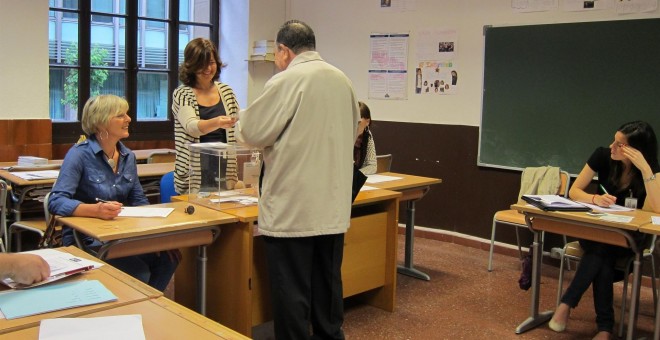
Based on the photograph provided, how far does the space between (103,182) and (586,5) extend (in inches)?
148

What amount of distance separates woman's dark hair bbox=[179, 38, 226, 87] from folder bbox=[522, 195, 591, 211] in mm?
1952

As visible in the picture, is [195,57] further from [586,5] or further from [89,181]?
[586,5]

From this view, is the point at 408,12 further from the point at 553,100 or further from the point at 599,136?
→ the point at 599,136

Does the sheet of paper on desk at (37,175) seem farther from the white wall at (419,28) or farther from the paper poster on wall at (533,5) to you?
the paper poster on wall at (533,5)

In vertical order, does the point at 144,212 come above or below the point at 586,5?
below

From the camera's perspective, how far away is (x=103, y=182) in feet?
9.99

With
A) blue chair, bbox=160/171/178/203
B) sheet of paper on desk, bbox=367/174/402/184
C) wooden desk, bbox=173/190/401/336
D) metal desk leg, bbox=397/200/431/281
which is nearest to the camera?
wooden desk, bbox=173/190/401/336

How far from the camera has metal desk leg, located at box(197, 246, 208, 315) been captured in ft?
10.2

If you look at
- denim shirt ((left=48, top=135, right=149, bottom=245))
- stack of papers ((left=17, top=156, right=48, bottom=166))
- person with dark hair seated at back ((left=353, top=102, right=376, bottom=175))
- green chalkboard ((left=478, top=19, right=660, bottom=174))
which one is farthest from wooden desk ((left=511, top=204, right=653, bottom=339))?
stack of papers ((left=17, top=156, right=48, bottom=166))

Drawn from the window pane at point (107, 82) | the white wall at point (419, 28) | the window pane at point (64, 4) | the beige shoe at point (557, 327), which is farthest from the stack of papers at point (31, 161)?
the beige shoe at point (557, 327)

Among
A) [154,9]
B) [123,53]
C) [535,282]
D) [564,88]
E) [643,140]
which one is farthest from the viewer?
[154,9]

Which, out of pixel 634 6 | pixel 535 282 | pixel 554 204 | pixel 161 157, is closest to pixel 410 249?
pixel 535 282

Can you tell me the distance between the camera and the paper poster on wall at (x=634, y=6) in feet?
14.8

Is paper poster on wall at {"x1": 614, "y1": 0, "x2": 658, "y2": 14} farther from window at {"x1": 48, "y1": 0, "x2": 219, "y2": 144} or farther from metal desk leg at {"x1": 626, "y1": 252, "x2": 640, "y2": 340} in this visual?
window at {"x1": 48, "y1": 0, "x2": 219, "y2": 144}
